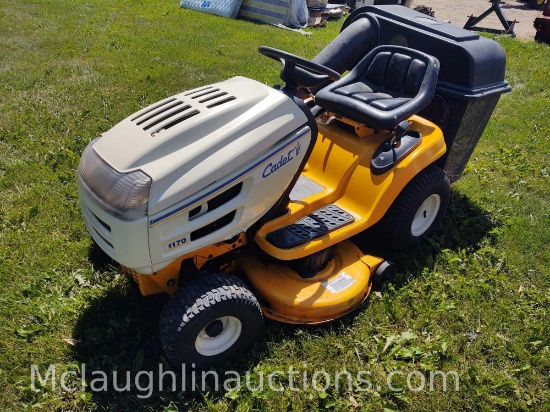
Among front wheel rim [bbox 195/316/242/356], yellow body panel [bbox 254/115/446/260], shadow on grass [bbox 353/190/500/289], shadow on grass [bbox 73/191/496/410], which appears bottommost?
shadow on grass [bbox 73/191/496/410]

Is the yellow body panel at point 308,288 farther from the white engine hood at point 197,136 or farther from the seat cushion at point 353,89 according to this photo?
the seat cushion at point 353,89

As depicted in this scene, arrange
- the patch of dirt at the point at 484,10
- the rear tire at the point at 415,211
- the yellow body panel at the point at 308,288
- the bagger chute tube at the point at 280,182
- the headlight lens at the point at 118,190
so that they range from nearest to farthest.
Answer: the headlight lens at the point at 118,190, the bagger chute tube at the point at 280,182, the yellow body panel at the point at 308,288, the rear tire at the point at 415,211, the patch of dirt at the point at 484,10

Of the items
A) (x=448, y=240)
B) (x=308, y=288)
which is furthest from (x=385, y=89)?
(x=308, y=288)

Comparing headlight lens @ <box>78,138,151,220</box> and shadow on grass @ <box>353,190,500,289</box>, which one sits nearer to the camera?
headlight lens @ <box>78,138,151,220</box>

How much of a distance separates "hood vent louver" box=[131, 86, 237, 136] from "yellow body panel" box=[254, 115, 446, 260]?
28.2 inches

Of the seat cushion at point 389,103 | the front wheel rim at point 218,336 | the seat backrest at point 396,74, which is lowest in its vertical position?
the front wheel rim at point 218,336

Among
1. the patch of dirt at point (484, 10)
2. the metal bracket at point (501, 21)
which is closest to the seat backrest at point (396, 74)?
the metal bracket at point (501, 21)

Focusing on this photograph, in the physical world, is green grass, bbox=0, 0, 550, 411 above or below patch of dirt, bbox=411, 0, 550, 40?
below

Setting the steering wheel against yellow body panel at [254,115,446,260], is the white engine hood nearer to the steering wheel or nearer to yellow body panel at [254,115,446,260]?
the steering wheel

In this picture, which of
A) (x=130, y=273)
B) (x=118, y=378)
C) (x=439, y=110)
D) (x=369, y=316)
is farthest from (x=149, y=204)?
(x=439, y=110)

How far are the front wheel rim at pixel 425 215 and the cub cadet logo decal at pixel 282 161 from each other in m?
1.21

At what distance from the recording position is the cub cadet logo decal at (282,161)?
2.46 meters

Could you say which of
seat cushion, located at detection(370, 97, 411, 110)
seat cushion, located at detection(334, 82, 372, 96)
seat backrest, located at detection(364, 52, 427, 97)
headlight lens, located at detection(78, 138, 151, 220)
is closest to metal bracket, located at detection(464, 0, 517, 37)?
seat backrest, located at detection(364, 52, 427, 97)

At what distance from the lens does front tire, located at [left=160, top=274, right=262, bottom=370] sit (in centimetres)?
231
